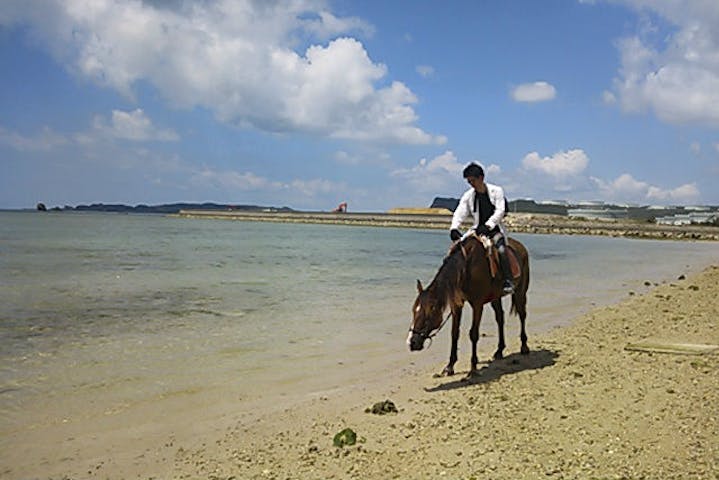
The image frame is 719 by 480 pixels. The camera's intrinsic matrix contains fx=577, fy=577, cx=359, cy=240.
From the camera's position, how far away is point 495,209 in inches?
309

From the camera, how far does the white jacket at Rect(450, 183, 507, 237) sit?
7711 millimetres

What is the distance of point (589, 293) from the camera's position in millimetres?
18250

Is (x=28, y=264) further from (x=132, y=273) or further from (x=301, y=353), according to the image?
(x=301, y=353)

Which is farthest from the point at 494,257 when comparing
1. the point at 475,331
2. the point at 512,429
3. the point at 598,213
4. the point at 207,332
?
the point at 598,213

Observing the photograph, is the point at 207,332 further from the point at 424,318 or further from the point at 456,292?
the point at 456,292

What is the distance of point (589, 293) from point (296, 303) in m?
9.41

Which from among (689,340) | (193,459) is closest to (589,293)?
(689,340)

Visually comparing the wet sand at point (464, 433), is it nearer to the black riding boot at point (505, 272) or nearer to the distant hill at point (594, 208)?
the black riding boot at point (505, 272)

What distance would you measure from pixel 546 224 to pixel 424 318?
317 ft

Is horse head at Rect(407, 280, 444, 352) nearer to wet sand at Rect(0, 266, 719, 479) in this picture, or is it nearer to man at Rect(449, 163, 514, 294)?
wet sand at Rect(0, 266, 719, 479)

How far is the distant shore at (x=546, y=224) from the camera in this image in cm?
7450

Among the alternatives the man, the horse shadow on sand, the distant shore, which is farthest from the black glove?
the distant shore

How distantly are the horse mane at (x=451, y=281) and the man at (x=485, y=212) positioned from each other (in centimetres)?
39

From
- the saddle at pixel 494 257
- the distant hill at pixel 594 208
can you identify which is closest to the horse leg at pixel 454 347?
the saddle at pixel 494 257
